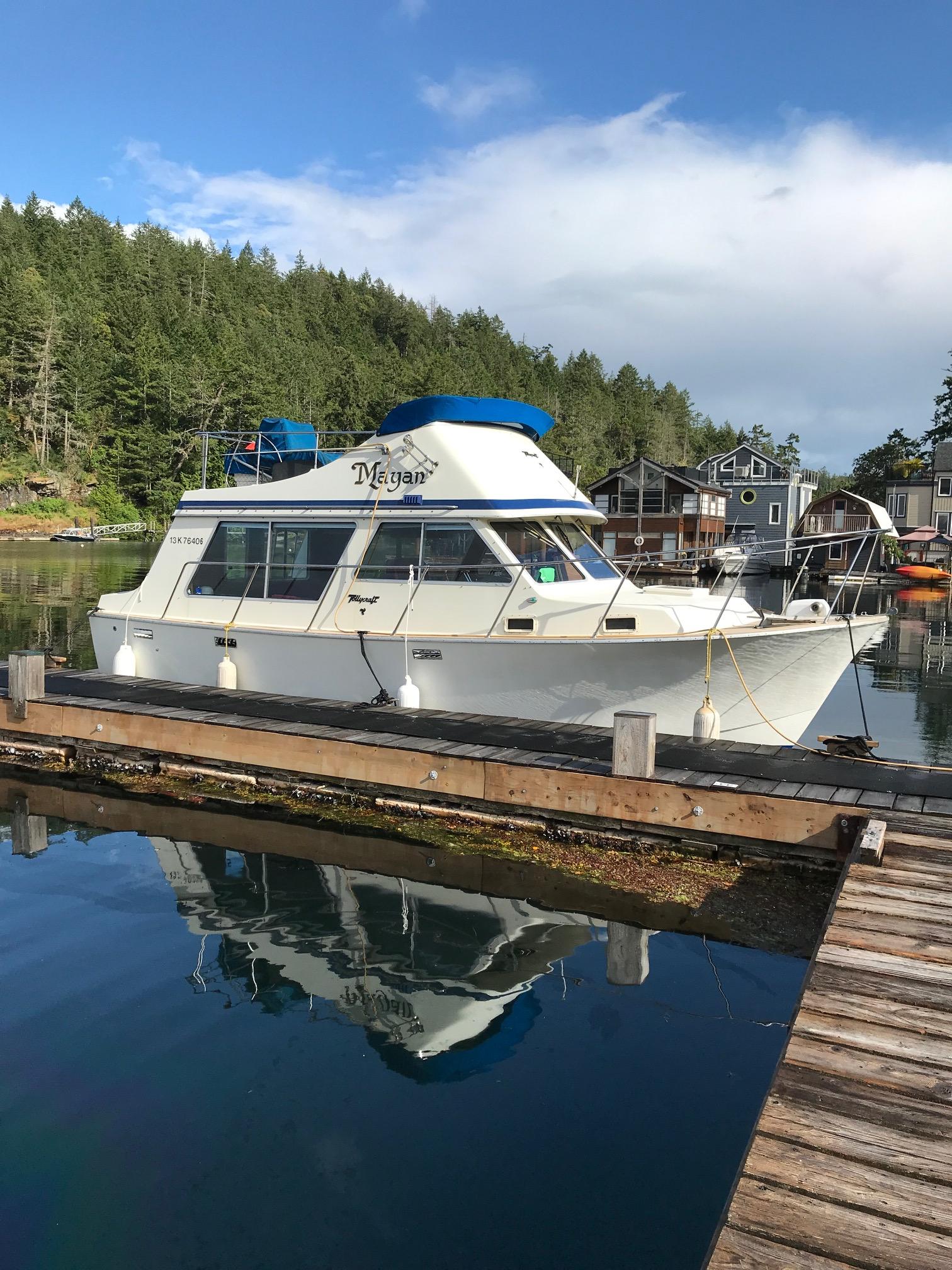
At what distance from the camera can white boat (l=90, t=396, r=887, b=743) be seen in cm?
967

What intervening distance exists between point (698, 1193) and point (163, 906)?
16.2 ft

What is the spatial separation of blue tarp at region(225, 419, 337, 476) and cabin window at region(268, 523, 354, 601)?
59.8 inches

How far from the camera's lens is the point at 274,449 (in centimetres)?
A: 1346

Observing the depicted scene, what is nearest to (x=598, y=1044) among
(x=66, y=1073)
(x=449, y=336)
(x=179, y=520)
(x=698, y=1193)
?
(x=698, y=1193)

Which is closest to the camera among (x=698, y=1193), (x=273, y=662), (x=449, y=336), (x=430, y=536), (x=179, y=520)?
(x=698, y=1193)

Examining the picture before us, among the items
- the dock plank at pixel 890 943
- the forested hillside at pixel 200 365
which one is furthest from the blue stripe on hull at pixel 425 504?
the forested hillside at pixel 200 365

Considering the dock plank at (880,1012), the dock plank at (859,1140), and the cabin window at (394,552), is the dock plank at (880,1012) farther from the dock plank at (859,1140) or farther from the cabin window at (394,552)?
the cabin window at (394,552)

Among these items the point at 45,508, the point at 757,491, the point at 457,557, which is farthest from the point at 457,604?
the point at 45,508

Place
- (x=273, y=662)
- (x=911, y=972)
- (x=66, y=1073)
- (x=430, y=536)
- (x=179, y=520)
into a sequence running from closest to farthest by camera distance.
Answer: (x=911, y=972) → (x=66, y=1073) → (x=430, y=536) → (x=273, y=662) → (x=179, y=520)

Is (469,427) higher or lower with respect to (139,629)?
higher

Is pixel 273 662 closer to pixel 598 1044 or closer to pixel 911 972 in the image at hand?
pixel 598 1044

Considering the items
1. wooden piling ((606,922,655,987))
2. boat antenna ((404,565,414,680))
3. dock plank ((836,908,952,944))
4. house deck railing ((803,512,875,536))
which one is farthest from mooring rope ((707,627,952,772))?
house deck railing ((803,512,875,536))

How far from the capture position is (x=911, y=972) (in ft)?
15.8

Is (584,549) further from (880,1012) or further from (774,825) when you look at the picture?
(880,1012)
